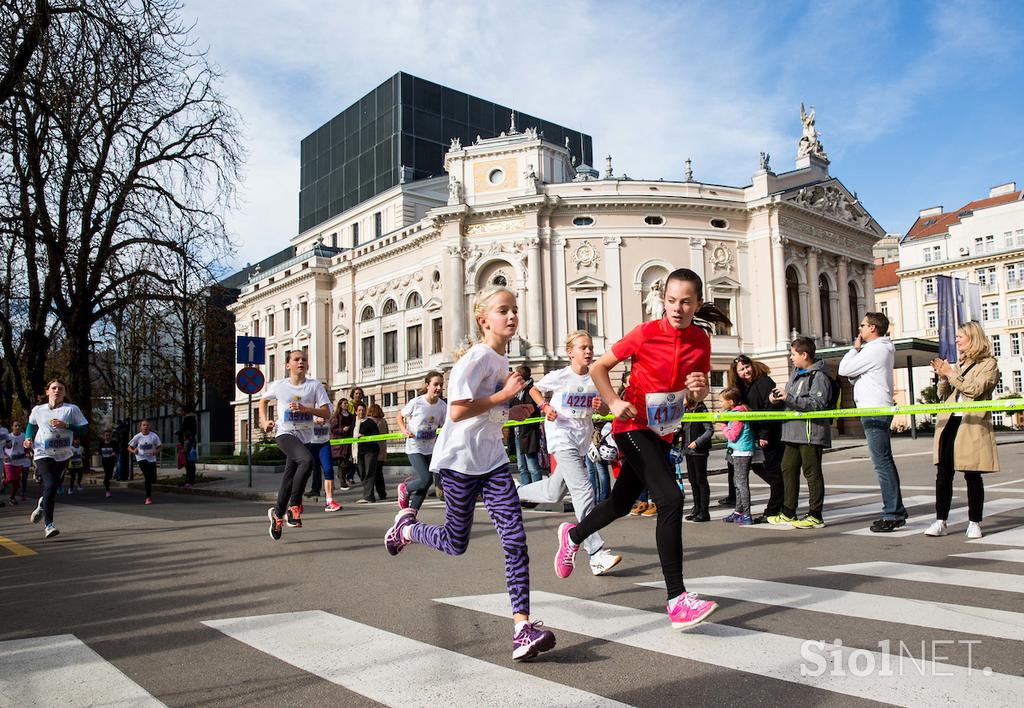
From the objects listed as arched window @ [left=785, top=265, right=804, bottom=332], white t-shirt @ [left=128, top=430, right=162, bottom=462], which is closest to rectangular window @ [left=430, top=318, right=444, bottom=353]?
arched window @ [left=785, top=265, right=804, bottom=332]

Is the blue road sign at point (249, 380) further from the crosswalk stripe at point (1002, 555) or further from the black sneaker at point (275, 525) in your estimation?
the crosswalk stripe at point (1002, 555)

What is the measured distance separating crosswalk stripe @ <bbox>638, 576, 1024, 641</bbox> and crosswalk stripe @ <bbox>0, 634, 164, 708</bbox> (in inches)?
134

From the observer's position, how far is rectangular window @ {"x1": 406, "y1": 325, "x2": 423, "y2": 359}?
173 ft

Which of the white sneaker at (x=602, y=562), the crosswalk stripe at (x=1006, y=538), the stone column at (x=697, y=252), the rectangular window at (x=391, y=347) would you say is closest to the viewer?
the white sneaker at (x=602, y=562)

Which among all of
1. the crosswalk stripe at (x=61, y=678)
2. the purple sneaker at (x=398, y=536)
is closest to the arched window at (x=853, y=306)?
the purple sneaker at (x=398, y=536)

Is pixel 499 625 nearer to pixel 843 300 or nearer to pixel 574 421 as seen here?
pixel 574 421

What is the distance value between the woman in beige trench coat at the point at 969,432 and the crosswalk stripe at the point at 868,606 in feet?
9.37

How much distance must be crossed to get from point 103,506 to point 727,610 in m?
14.6

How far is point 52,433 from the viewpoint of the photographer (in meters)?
10.1

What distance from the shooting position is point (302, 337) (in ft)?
205

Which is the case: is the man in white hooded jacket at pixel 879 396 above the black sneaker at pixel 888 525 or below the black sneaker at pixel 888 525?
above

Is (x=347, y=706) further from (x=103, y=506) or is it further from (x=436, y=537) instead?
(x=103, y=506)

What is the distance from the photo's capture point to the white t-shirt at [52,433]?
9969mm

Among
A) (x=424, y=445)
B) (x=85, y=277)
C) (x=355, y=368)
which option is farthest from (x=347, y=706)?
(x=355, y=368)
